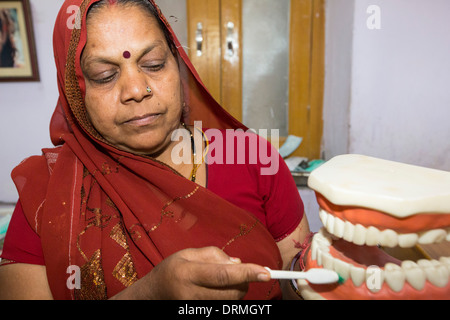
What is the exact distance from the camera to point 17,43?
217cm

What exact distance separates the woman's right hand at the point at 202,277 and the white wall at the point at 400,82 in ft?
4.74

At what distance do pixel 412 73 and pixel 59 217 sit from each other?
1767 millimetres

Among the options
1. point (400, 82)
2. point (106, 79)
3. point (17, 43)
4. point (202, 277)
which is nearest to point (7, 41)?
point (17, 43)

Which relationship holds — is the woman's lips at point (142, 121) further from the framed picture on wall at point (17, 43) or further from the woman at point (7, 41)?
the woman at point (7, 41)

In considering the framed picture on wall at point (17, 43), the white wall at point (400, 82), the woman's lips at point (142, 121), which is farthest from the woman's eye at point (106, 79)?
the framed picture on wall at point (17, 43)

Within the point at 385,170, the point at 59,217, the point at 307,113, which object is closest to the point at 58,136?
the point at 59,217

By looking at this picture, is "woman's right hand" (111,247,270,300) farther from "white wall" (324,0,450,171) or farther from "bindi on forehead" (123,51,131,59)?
"white wall" (324,0,450,171)

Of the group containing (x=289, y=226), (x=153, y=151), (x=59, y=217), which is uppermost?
(x=153, y=151)

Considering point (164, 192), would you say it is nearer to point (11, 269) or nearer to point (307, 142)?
point (11, 269)

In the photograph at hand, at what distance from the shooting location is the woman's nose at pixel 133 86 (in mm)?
854

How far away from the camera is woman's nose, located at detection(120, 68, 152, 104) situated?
0.85 m

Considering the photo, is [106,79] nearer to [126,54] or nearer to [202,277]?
[126,54]

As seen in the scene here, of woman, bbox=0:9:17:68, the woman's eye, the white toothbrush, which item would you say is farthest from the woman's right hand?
woman, bbox=0:9:17:68

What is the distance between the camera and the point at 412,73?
1.75 meters
